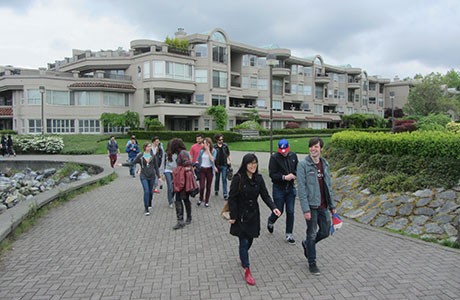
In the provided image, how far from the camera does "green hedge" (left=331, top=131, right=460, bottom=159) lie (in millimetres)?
7887

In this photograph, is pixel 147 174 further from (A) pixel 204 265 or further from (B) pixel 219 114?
(B) pixel 219 114

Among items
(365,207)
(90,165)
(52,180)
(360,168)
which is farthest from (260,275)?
(90,165)

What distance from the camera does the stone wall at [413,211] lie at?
263 inches

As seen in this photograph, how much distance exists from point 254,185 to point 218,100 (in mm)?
40864

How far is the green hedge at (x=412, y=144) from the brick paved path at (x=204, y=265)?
8.49 ft

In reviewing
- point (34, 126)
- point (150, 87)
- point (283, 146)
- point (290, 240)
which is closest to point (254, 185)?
point (283, 146)

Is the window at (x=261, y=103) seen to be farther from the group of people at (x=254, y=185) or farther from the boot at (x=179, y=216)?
the boot at (x=179, y=216)

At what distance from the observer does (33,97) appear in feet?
128

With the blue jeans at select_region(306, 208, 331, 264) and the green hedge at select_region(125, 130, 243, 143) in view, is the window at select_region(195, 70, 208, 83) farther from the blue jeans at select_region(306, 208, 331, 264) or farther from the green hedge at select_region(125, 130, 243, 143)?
the blue jeans at select_region(306, 208, 331, 264)

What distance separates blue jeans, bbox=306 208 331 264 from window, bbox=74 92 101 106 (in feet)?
129

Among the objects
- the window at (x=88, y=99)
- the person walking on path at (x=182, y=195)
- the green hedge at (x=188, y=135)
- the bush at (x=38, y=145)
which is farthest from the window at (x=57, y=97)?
the person walking on path at (x=182, y=195)

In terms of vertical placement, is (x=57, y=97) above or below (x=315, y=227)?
above

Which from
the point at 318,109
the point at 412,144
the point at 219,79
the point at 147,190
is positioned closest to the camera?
the point at 147,190

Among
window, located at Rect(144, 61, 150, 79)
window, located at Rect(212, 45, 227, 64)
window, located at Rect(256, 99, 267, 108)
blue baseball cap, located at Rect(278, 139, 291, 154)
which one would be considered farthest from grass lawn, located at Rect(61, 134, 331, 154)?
window, located at Rect(256, 99, 267, 108)
